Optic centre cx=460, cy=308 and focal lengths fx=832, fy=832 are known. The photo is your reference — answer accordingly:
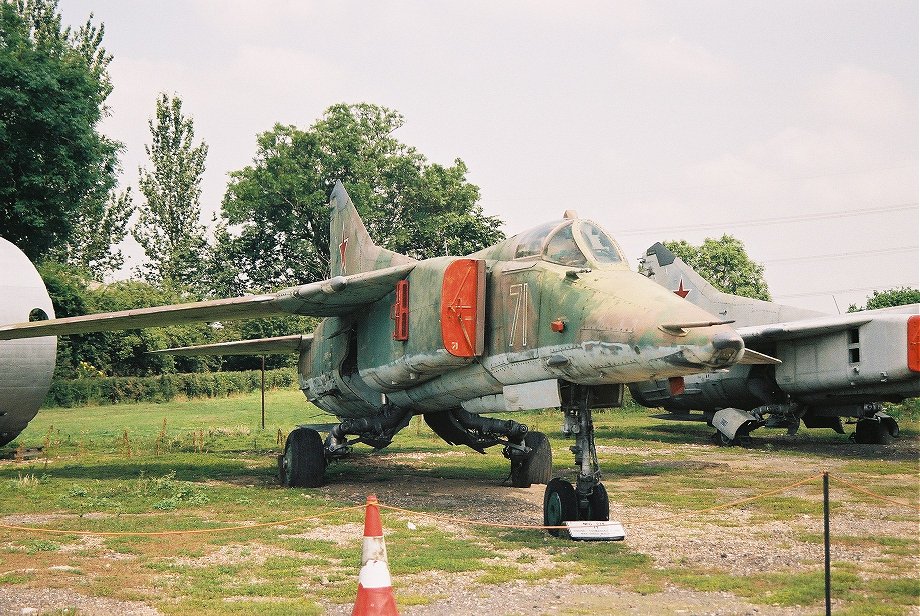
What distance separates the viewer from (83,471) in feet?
48.6

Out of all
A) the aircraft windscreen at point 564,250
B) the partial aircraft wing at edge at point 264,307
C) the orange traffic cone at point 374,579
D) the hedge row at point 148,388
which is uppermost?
the aircraft windscreen at point 564,250

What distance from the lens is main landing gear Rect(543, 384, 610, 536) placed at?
8.59 m

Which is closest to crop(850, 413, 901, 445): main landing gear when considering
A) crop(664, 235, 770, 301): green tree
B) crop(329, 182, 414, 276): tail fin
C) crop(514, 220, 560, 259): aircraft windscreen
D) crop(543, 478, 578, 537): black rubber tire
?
crop(329, 182, 414, 276): tail fin

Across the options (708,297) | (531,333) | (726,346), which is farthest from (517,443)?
(708,297)

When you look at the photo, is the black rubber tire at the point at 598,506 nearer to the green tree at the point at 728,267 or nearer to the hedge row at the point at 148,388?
the hedge row at the point at 148,388

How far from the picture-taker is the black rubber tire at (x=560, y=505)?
28.1ft

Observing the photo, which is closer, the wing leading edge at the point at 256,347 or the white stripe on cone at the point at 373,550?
the white stripe on cone at the point at 373,550

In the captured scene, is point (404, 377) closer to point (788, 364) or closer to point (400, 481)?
point (400, 481)

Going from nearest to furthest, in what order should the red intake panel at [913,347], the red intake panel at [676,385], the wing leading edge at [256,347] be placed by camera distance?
the red intake panel at [676,385], the wing leading edge at [256,347], the red intake panel at [913,347]

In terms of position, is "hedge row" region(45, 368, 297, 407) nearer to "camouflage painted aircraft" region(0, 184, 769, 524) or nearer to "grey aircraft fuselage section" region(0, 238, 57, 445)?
"grey aircraft fuselage section" region(0, 238, 57, 445)

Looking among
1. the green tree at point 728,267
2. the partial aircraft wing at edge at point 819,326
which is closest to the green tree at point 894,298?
the green tree at point 728,267

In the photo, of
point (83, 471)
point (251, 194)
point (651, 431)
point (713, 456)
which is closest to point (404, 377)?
point (83, 471)

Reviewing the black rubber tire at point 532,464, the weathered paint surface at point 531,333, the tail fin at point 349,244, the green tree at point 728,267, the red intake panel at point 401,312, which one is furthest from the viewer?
the green tree at point 728,267

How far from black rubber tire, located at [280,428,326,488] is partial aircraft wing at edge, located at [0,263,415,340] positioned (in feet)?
6.45
